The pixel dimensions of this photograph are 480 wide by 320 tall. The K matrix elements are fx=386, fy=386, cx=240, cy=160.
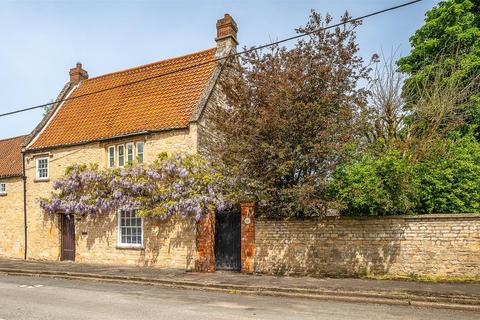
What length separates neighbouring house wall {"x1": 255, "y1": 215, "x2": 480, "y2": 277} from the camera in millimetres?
11500

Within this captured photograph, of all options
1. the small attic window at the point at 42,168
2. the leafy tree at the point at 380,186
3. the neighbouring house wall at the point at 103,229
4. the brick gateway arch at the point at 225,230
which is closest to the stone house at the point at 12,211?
the neighbouring house wall at the point at 103,229

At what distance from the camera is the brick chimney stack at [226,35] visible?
61.7ft

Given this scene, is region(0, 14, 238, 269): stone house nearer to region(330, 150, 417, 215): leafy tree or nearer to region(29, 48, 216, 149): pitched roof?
region(29, 48, 216, 149): pitched roof

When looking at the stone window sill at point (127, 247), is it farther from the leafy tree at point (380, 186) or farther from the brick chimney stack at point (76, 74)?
the brick chimney stack at point (76, 74)

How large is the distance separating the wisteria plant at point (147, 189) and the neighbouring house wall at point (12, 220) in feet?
9.60

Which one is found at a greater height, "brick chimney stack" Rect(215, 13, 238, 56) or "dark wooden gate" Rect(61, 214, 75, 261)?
"brick chimney stack" Rect(215, 13, 238, 56)

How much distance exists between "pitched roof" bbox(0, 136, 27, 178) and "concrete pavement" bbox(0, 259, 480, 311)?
24.0ft

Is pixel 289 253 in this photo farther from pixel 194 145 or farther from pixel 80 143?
pixel 80 143

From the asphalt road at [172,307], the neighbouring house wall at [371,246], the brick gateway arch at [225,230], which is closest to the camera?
the asphalt road at [172,307]

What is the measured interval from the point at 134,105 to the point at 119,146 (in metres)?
2.50

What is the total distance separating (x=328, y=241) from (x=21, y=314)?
903 cm

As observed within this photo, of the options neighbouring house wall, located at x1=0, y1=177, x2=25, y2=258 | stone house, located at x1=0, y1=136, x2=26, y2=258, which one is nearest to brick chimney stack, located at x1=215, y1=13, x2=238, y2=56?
stone house, located at x1=0, y1=136, x2=26, y2=258

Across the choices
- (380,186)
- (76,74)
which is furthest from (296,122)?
(76,74)

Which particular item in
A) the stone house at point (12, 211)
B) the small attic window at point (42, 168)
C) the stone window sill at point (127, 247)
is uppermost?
the small attic window at point (42, 168)
